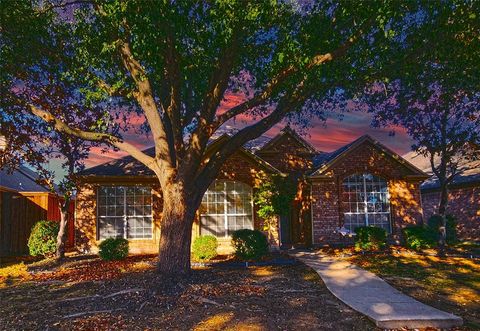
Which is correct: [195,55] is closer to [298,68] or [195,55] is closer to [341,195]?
[298,68]

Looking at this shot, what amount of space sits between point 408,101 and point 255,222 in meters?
8.91

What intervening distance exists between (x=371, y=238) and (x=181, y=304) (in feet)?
38.8

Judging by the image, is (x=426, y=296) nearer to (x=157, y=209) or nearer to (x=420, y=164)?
(x=157, y=209)

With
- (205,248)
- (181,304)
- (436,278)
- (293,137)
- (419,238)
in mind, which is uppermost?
(293,137)

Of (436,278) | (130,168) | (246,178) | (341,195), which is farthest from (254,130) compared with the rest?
(341,195)

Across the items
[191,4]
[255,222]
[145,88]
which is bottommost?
[255,222]

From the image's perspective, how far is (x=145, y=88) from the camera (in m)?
11.1

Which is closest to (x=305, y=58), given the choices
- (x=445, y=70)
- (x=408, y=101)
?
(x=445, y=70)

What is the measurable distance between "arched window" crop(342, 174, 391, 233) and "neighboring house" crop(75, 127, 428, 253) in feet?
0.16

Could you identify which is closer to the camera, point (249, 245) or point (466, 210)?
point (249, 245)

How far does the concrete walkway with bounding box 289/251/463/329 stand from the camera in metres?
7.37

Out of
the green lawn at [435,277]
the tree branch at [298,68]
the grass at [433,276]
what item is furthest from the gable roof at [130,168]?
the tree branch at [298,68]

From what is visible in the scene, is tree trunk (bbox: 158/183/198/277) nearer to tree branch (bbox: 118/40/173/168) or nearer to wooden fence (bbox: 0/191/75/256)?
tree branch (bbox: 118/40/173/168)

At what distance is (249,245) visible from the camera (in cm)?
1487
